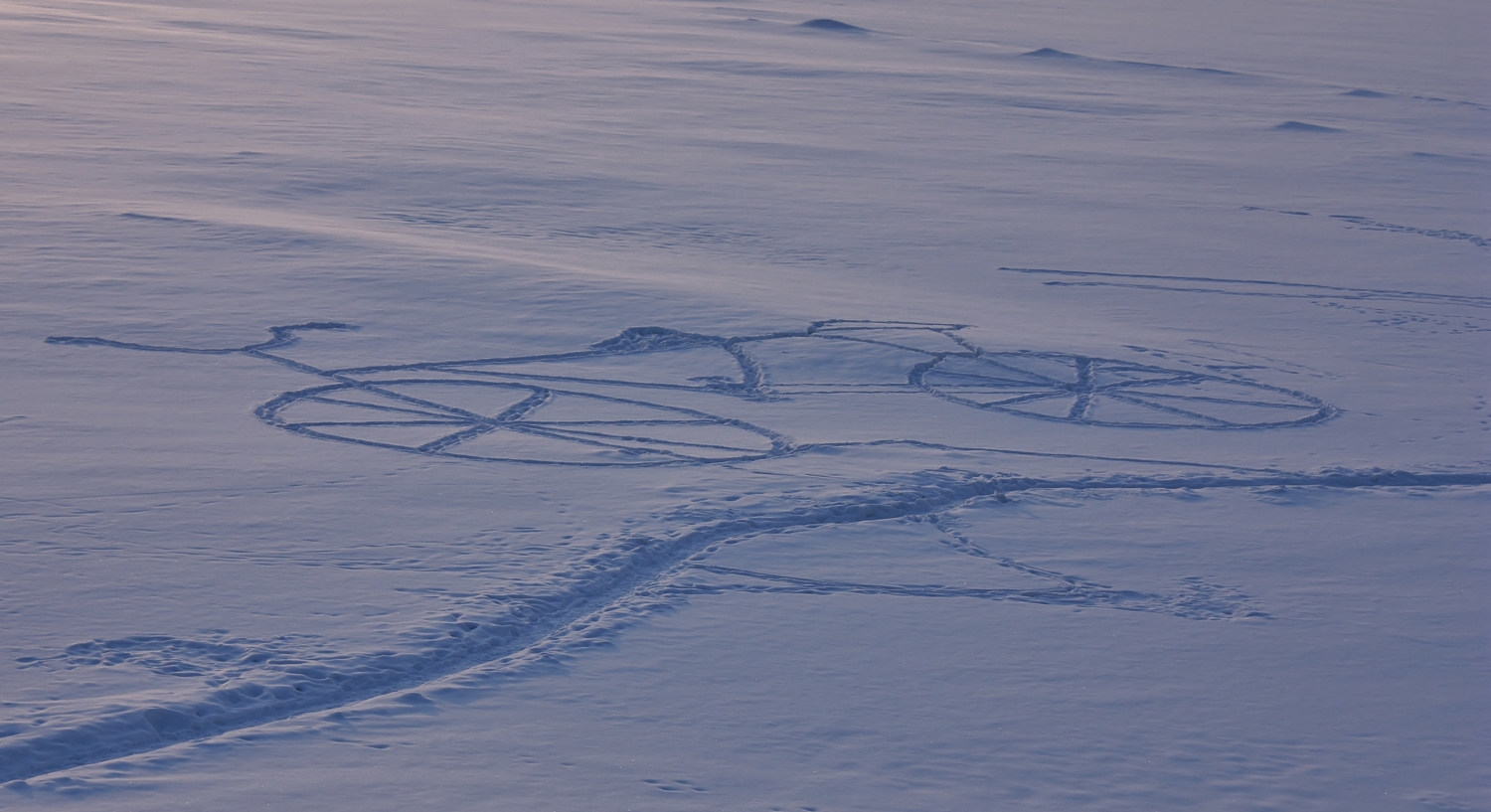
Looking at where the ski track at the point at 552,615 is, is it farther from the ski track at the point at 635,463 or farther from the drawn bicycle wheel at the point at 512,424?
the drawn bicycle wheel at the point at 512,424

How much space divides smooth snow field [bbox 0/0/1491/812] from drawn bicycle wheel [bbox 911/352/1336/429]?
3cm

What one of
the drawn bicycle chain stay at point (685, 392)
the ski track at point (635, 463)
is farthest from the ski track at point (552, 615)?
the drawn bicycle chain stay at point (685, 392)

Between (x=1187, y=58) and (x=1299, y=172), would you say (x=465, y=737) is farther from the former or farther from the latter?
(x=1187, y=58)

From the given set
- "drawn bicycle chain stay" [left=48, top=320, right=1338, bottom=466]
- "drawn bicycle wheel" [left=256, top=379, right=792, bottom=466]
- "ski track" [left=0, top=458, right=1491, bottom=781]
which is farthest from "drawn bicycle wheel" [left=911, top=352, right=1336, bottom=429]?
"drawn bicycle wheel" [left=256, top=379, right=792, bottom=466]

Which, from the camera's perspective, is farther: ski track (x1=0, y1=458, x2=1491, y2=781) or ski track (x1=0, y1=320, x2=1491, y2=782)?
ski track (x1=0, y1=320, x2=1491, y2=782)

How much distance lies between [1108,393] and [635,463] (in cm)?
179

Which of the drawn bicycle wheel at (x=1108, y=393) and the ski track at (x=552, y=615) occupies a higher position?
the drawn bicycle wheel at (x=1108, y=393)

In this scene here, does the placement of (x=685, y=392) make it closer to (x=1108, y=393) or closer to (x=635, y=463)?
(x=635, y=463)

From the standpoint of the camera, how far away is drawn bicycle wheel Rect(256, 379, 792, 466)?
4672 millimetres

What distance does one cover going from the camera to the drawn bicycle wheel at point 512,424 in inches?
184

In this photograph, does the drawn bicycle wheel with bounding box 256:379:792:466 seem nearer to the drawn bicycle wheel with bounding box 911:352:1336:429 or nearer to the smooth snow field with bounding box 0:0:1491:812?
the smooth snow field with bounding box 0:0:1491:812

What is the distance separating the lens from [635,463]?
15.1 feet

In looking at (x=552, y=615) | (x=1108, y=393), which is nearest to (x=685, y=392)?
(x=1108, y=393)

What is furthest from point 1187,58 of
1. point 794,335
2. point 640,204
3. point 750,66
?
point 794,335
